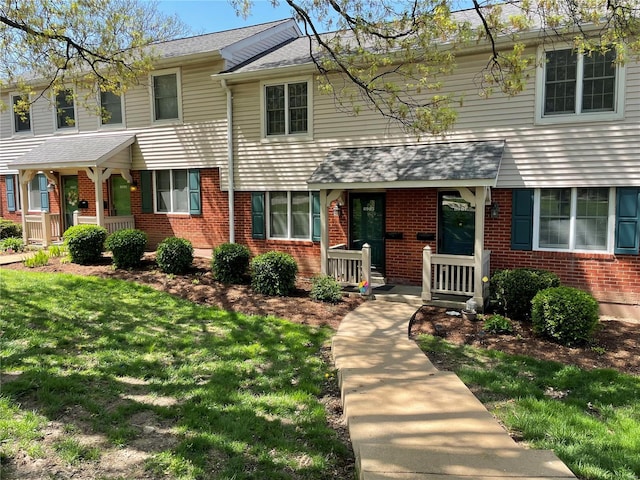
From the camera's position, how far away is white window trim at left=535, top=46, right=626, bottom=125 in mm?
8508

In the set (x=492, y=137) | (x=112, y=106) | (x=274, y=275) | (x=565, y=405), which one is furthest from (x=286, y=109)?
(x=565, y=405)

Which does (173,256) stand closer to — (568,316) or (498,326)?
(498,326)

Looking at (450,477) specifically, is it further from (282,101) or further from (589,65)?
(282,101)

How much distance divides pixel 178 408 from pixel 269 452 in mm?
1224

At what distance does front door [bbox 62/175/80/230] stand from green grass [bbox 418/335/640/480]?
44.3ft

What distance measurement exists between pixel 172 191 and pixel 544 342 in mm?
10811

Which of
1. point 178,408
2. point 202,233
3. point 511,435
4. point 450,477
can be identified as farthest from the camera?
point 202,233

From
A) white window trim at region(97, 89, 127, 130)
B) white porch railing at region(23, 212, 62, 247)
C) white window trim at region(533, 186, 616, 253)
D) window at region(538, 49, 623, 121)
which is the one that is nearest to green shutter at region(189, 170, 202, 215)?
white window trim at region(97, 89, 127, 130)

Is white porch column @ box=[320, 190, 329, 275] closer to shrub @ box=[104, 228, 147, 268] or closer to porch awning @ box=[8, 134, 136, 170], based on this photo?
shrub @ box=[104, 228, 147, 268]

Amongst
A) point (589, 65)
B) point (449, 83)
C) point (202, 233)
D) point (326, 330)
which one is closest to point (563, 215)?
point (589, 65)

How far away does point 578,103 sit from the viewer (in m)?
8.91

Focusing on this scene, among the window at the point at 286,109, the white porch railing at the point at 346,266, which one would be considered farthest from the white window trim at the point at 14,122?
the white porch railing at the point at 346,266

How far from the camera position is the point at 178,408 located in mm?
4449

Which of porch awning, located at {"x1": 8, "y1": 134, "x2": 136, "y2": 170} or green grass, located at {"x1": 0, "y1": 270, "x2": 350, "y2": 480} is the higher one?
porch awning, located at {"x1": 8, "y1": 134, "x2": 136, "y2": 170}
